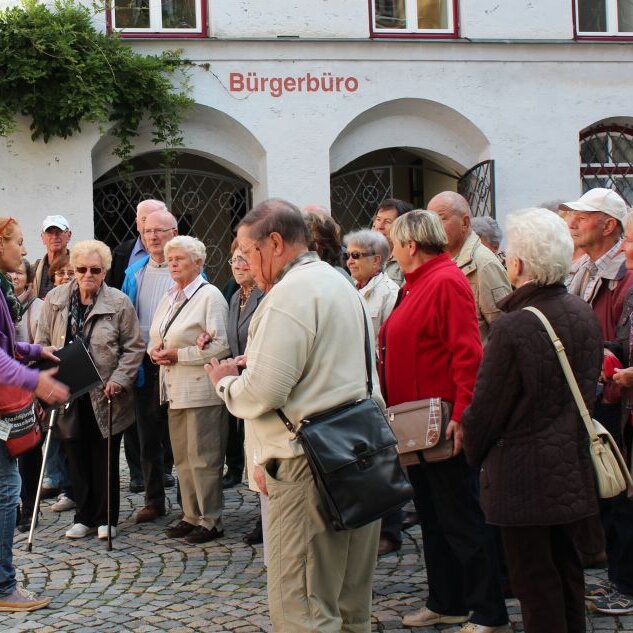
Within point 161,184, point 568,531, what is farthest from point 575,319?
point 161,184

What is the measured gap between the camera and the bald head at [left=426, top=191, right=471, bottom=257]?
227 inches

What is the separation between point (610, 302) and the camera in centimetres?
519

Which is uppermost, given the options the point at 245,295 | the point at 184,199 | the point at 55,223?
the point at 184,199

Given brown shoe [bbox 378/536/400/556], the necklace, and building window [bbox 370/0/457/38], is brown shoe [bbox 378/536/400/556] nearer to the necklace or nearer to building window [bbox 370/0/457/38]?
the necklace

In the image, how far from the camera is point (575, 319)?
13.1 ft

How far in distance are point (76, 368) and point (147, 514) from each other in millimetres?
1375

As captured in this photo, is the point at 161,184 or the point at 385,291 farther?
the point at 161,184

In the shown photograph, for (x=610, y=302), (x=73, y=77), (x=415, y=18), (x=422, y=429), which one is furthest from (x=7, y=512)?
(x=415, y=18)

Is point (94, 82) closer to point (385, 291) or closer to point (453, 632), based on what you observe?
point (385, 291)

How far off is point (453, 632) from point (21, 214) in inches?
310

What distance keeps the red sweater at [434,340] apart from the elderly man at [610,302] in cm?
80

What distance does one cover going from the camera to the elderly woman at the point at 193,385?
661 cm

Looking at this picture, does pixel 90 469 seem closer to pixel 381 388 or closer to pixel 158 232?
pixel 158 232

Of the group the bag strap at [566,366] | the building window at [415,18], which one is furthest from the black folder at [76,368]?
the building window at [415,18]
